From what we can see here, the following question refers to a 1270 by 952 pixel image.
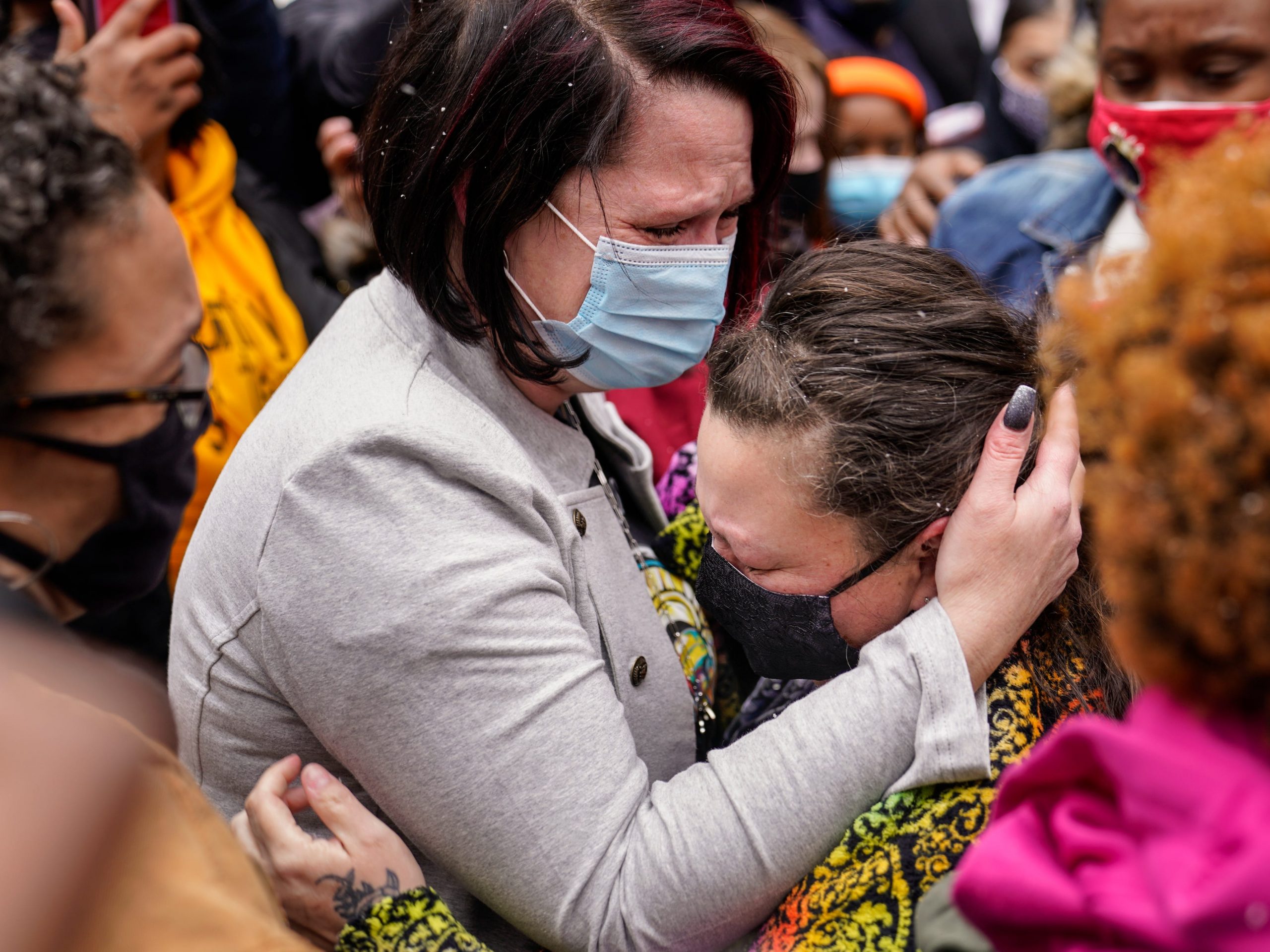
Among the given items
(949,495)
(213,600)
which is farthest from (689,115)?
(213,600)

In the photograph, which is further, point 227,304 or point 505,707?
point 227,304

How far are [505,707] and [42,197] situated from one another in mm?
930

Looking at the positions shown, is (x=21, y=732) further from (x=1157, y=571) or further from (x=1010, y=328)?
(x=1010, y=328)

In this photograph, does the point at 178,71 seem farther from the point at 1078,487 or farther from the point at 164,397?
the point at 1078,487

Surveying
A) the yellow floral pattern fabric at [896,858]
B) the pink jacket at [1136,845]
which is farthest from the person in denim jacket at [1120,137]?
the pink jacket at [1136,845]

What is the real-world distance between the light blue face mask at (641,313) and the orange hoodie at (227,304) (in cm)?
129

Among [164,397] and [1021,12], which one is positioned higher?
[164,397]

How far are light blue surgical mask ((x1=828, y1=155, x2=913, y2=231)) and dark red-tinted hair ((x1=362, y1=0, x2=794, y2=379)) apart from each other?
2633mm

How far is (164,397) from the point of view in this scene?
1719 millimetres

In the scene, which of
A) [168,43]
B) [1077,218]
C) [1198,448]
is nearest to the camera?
[1198,448]

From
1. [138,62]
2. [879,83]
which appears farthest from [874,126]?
[138,62]

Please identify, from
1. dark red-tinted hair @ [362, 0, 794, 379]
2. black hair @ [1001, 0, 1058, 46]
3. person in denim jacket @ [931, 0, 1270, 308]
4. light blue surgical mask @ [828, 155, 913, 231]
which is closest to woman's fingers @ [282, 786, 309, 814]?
dark red-tinted hair @ [362, 0, 794, 379]

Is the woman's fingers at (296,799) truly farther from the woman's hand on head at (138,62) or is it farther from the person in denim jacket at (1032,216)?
the person in denim jacket at (1032,216)

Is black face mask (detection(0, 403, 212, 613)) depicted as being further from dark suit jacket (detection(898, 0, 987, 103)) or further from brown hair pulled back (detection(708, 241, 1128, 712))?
dark suit jacket (detection(898, 0, 987, 103))
